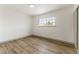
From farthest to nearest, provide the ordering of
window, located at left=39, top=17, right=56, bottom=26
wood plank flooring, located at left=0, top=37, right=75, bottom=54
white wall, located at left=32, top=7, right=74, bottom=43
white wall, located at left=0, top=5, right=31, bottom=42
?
window, located at left=39, top=17, right=56, bottom=26, white wall, located at left=0, top=5, right=31, bottom=42, white wall, located at left=32, top=7, right=74, bottom=43, wood plank flooring, located at left=0, top=37, right=75, bottom=54

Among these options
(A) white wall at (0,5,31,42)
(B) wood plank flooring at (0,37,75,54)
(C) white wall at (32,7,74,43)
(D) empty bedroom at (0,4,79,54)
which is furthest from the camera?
(A) white wall at (0,5,31,42)

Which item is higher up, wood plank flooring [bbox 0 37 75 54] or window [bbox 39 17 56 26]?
window [bbox 39 17 56 26]

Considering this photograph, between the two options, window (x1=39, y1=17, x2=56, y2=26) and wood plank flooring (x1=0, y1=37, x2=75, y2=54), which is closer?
wood plank flooring (x1=0, y1=37, x2=75, y2=54)

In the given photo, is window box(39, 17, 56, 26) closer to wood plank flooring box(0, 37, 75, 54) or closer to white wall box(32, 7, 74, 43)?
white wall box(32, 7, 74, 43)

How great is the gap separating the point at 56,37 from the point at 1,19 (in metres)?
2.75

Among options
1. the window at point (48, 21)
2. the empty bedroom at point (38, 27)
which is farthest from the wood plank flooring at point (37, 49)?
the window at point (48, 21)

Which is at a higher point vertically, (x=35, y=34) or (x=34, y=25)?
(x=34, y=25)

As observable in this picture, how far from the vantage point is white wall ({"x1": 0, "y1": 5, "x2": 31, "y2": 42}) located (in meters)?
4.00

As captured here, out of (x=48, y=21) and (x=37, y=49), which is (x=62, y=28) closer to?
(x=48, y=21)

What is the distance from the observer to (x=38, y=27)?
215 inches

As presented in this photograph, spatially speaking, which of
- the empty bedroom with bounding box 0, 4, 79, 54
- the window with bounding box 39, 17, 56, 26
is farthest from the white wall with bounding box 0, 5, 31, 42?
the window with bounding box 39, 17, 56, 26
